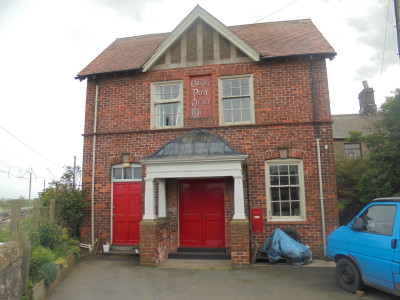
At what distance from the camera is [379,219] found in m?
5.45

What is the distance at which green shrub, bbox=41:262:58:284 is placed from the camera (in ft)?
20.3

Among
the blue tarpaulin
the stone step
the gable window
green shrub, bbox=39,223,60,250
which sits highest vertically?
the gable window

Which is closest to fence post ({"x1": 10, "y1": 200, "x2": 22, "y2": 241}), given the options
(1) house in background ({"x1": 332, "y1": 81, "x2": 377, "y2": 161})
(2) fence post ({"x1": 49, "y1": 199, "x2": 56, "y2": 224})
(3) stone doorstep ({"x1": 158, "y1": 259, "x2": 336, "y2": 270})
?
(2) fence post ({"x1": 49, "y1": 199, "x2": 56, "y2": 224})

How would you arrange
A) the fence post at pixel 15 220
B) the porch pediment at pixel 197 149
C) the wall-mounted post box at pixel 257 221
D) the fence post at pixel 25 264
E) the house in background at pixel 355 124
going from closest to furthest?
the fence post at pixel 25 264 → the fence post at pixel 15 220 → the porch pediment at pixel 197 149 → the wall-mounted post box at pixel 257 221 → the house in background at pixel 355 124

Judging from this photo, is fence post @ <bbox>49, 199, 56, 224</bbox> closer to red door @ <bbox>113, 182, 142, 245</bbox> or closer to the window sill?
red door @ <bbox>113, 182, 142, 245</bbox>

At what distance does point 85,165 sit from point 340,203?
10.7m

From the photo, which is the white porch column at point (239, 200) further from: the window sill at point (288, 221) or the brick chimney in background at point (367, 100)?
the brick chimney in background at point (367, 100)

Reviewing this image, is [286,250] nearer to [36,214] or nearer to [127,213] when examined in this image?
[127,213]

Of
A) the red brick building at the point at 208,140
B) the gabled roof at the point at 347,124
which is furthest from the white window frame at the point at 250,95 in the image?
the gabled roof at the point at 347,124

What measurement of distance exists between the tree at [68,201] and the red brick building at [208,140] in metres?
0.38

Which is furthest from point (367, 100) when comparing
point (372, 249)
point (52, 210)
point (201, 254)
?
point (52, 210)

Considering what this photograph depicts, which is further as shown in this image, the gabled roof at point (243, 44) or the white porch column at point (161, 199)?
the gabled roof at point (243, 44)

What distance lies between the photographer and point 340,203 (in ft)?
43.6

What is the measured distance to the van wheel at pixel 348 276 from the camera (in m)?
5.76
